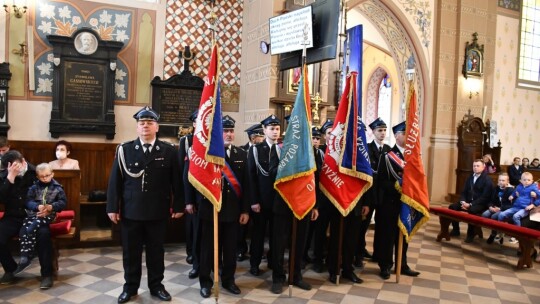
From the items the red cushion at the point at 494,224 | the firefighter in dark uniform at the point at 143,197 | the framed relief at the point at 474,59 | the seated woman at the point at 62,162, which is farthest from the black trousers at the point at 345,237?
the framed relief at the point at 474,59

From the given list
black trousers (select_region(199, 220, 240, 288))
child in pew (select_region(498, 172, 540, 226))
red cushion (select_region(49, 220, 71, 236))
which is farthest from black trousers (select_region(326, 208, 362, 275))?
child in pew (select_region(498, 172, 540, 226))

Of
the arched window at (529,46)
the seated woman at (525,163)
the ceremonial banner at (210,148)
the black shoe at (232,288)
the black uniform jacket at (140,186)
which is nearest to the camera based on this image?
the black uniform jacket at (140,186)

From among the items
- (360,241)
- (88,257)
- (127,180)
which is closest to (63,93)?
(88,257)

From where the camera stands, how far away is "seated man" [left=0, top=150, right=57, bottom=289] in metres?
3.74

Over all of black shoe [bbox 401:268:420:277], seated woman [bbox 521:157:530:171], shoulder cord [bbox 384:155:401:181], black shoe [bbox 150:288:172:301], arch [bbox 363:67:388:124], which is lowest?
black shoe [bbox 401:268:420:277]

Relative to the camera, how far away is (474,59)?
1035 centimetres

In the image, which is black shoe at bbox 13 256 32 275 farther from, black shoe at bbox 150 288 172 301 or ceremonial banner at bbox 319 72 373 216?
ceremonial banner at bbox 319 72 373 216

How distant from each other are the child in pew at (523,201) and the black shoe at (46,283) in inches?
218

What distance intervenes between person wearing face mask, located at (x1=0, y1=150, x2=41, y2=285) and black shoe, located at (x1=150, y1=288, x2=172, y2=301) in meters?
1.01

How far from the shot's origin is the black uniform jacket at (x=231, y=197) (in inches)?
143

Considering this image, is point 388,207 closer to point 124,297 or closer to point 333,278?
point 333,278

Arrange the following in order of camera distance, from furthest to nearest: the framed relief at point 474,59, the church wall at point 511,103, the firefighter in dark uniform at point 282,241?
the church wall at point 511,103 < the framed relief at point 474,59 < the firefighter in dark uniform at point 282,241

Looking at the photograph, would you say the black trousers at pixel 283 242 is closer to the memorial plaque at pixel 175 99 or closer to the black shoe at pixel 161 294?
the black shoe at pixel 161 294

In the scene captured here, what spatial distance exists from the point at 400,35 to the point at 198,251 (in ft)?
26.7
